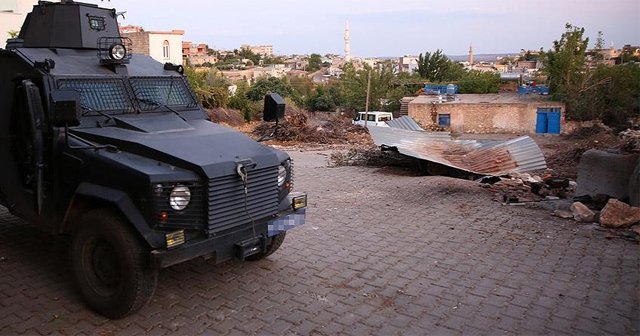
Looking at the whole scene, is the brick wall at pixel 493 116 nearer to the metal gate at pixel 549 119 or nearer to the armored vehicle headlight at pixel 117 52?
the metal gate at pixel 549 119

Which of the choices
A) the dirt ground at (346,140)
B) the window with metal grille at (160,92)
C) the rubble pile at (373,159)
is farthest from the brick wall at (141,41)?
the window with metal grille at (160,92)

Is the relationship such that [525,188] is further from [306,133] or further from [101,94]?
[306,133]

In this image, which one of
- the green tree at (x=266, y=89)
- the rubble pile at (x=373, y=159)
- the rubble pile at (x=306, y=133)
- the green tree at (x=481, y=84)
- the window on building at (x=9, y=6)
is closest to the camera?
the rubble pile at (x=373, y=159)

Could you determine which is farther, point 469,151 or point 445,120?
point 445,120

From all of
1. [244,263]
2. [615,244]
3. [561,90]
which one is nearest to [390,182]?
[615,244]

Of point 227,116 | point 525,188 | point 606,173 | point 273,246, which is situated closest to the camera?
point 273,246

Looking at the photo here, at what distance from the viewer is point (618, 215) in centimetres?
675

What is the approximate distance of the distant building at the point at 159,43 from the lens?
42844 millimetres

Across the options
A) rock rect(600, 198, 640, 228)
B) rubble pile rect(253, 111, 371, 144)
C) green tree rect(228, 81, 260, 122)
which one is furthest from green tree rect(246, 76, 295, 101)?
rock rect(600, 198, 640, 228)

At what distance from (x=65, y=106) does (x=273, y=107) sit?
2198 mm

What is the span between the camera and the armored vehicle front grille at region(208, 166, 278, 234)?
4.11 m

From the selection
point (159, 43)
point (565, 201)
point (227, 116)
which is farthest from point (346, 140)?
point (159, 43)

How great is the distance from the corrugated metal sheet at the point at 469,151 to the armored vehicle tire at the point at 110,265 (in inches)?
272

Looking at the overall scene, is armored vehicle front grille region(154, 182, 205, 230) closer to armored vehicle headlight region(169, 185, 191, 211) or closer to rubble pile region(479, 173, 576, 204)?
armored vehicle headlight region(169, 185, 191, 211)
